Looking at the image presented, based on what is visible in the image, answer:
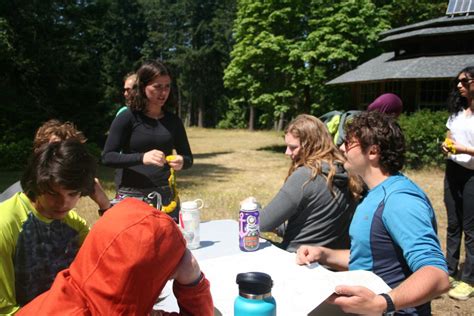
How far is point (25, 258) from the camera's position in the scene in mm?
1844

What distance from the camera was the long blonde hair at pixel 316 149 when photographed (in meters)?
2.75

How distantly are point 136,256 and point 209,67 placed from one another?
4349 centimetres

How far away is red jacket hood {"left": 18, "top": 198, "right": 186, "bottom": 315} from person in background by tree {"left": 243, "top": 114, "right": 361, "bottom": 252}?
5.14 feet

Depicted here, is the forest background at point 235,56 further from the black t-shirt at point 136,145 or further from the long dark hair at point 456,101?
the long dark hair at point 456,101

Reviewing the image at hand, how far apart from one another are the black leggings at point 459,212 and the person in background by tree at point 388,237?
2.31m

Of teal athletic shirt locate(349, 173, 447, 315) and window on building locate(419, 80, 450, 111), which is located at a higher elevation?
window on building locate(419, 80, 450, 111)

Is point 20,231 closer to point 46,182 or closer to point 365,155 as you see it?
point 46,182

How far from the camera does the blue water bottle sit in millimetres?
1335

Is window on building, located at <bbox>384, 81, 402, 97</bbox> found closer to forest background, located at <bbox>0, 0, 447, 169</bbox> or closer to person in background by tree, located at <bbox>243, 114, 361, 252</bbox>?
forest background, located at <bbox>0, 0, 447, 169</bbox>

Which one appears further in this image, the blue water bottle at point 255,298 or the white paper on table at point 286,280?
the white paper on table at point 286,280

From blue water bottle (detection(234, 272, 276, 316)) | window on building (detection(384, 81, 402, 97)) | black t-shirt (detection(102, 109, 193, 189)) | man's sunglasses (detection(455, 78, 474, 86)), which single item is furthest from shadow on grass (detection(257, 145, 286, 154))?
blue water bottle (detection(234, 272, 276, 316))

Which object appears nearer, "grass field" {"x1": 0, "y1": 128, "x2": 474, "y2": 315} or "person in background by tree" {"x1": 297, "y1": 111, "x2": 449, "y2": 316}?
"person in background by tree" {"x1": 297, "y1": 111, "x2": 449, "y2": 316}

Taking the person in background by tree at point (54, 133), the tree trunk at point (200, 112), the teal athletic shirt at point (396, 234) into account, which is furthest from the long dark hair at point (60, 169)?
the tree trunk at point (200, 112)

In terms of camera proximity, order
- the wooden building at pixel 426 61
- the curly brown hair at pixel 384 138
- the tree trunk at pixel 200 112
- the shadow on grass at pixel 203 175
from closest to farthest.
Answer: the curly brown hair at pixel 384 138 < the shadow on grass at pixel 203 175 < the wooden building at pixel 426 61 < the tree trunk at pixel 200 112
